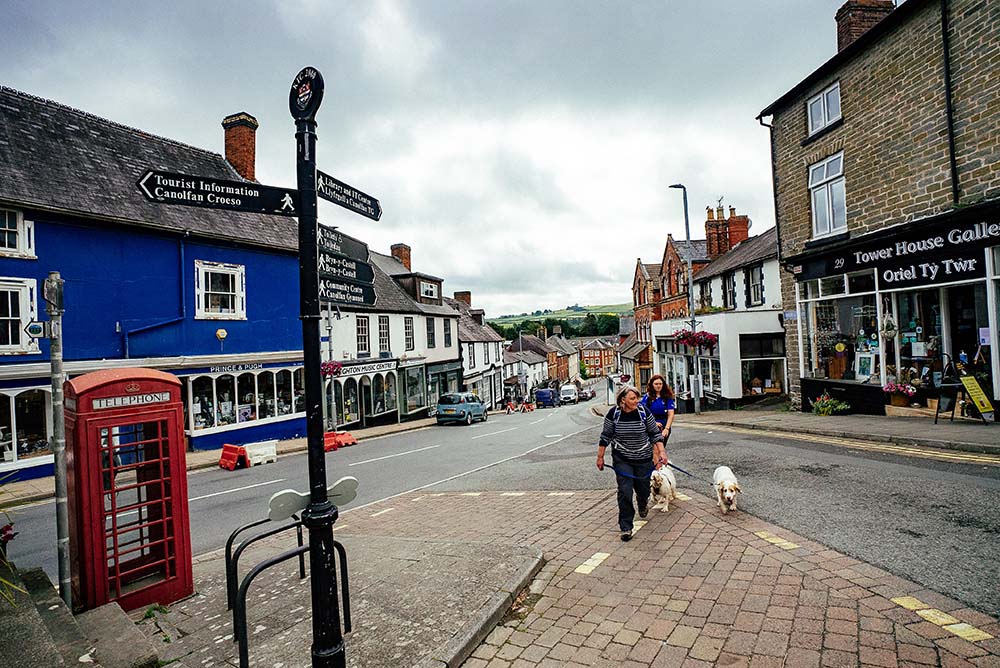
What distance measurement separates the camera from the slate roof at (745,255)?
23.1 metres

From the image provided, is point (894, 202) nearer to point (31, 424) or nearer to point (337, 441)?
point (337, 441)

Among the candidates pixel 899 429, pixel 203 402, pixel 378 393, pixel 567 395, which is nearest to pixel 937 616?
pixel 899 429

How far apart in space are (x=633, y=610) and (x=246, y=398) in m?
17.8

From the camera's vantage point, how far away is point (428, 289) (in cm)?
3478

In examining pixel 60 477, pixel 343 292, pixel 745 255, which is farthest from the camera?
pixel 745 255

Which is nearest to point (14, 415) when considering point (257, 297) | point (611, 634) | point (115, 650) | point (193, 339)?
point (193, 339)

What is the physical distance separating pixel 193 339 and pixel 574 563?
16359 millimetres

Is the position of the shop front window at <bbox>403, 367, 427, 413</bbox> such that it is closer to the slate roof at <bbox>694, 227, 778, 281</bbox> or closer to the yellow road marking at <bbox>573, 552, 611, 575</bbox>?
the slate roof at <bbox>694, 227, 778, 281</bbox>

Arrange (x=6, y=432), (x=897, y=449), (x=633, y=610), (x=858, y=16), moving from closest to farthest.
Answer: (x=633, y=610)
(x=897, y=449)
(x=6, y=432)
(x=858, y=16)

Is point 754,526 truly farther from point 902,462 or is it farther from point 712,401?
point 712,401

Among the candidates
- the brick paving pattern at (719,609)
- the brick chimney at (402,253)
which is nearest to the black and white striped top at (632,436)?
the brick paving pattern at (719,609)

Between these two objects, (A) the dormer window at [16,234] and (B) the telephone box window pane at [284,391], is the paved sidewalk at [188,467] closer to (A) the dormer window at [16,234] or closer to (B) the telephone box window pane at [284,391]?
(B) the telephone box window pane at [284,391]

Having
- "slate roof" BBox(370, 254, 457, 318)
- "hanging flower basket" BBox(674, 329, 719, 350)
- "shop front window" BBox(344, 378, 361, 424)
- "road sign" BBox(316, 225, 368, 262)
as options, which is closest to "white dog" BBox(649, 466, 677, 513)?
"road sign" BBox(316, 225, 368, 262)

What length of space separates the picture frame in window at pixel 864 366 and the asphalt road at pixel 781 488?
3.75 m
